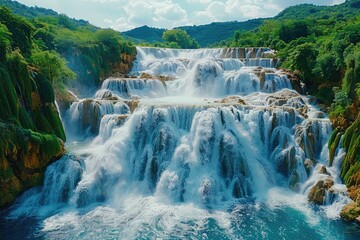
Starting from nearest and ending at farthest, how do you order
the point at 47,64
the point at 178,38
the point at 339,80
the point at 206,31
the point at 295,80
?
the point at 47,64, the point at 339,80, the point at 295,80, the point at 178,38, the point at 206,31

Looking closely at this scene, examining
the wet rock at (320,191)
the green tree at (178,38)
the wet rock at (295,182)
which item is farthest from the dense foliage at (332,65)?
the green tree at (178,38)

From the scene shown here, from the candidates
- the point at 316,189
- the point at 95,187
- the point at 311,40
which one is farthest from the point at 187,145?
the point at 311,40

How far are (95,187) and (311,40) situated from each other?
33.4m

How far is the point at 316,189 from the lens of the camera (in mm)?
18953

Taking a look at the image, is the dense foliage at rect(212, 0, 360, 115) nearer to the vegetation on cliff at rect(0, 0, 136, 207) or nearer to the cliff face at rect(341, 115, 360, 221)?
the cliff face at rect(341, 115, 360, 221)

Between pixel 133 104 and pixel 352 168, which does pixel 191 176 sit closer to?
pixel 133 104

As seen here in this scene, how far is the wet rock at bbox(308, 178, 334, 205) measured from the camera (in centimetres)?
1859

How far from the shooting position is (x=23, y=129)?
18562 millimetres

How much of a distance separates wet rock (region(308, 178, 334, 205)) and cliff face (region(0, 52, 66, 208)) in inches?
582

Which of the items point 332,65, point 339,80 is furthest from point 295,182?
point 332,65

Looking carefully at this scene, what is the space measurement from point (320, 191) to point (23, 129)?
647 inches

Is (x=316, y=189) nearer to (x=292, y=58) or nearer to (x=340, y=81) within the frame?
(x=340, y=81)

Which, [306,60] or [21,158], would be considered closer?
[21,158]

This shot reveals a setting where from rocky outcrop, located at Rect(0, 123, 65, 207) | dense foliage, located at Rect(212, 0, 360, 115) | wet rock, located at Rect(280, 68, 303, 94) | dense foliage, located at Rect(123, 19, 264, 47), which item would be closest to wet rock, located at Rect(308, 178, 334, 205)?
dense foliage, located at Rect(212, 0, 360, 115)
